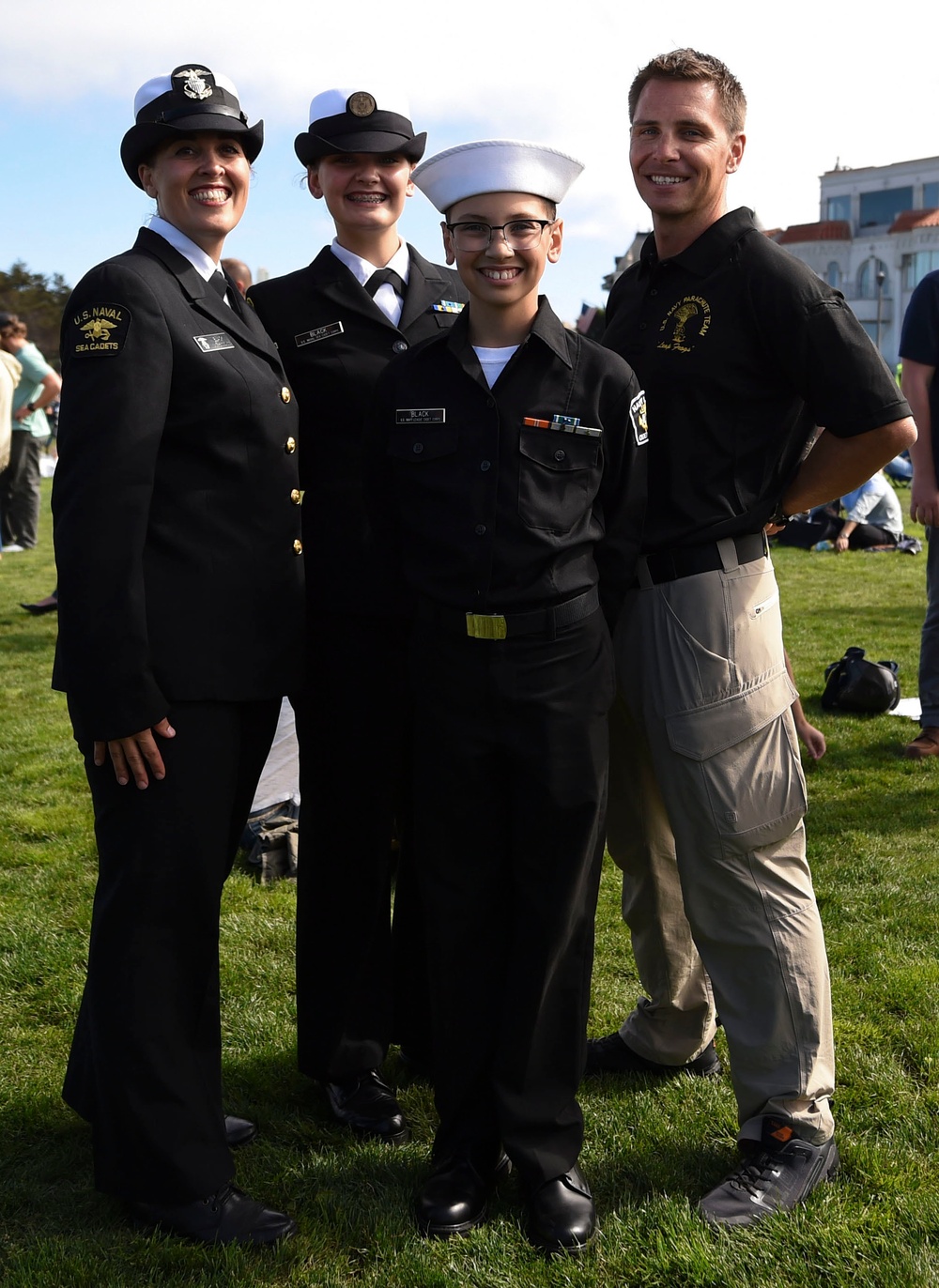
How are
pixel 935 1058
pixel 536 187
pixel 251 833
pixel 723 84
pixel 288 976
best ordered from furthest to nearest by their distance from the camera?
pixel 251 833 < pixel 288 976 < pixel 935 1058 < pixel 723 84 < pixel 536 187

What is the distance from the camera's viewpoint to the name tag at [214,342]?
2617 mm

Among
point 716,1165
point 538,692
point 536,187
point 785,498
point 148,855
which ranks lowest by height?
point 716,1165

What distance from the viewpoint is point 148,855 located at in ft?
8.68

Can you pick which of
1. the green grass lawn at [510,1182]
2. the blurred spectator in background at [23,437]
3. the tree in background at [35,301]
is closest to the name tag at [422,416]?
the green grass lawn at [510,1182]

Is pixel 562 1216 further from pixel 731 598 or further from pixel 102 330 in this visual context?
pixel 102 330

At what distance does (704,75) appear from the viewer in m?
2.81

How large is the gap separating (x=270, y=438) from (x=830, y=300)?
48.9 inches

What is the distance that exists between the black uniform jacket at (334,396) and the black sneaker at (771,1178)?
1501mm

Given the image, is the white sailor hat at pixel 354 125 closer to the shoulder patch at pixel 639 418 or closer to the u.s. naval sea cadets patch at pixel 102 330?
the u.s. naval sea cadets patch at pixel 102 330

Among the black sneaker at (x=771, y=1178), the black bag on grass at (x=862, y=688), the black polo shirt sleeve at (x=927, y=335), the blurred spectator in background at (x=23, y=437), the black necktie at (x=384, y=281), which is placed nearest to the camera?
the black sneaker at (x=771, y=1178)

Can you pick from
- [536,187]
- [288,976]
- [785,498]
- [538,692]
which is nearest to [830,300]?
[785,498]

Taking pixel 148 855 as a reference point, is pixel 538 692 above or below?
above

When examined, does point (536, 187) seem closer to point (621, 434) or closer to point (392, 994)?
point (621, 434)

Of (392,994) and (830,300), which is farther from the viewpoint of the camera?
(392,994)
